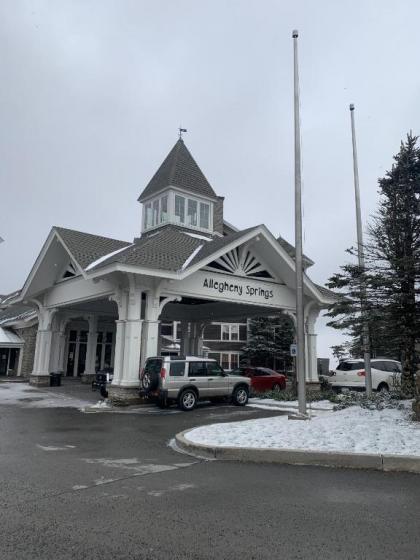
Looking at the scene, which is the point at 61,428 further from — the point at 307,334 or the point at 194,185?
the point at 194,185

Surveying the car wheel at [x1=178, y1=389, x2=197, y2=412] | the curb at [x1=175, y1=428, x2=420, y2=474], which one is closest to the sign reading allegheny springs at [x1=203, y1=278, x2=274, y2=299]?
the car wheel at [x1=178, y1=389, x2=197, y2=412]

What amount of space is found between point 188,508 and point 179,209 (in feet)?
67.2

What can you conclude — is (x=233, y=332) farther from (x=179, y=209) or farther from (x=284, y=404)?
(x=284, y=404)

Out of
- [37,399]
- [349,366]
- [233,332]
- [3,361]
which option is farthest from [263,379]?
[233,332]

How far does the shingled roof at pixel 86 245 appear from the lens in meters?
18.5

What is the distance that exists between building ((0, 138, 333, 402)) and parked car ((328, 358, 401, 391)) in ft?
4.38

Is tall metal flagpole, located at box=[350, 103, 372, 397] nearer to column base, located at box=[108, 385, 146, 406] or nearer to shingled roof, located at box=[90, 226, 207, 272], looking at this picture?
shingled roof, located at box=[90, 226, 207, 272]

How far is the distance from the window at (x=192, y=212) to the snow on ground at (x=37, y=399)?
1056 cm

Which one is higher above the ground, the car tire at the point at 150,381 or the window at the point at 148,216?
the window at the point at 148,216

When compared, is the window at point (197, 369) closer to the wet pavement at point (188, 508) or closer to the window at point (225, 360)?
the wet pavement at point (188, 508)

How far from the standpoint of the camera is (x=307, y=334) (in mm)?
23078

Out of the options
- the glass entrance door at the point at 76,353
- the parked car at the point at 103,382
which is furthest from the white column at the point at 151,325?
the glass entrance door at the point at 76,353

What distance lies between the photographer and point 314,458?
7867mm

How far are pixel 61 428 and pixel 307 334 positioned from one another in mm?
14072
